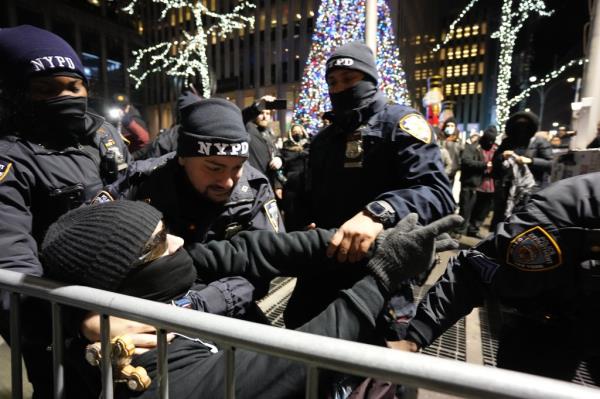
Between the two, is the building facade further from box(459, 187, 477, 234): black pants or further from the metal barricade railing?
the metal barricade railing

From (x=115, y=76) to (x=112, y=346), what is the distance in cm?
4776

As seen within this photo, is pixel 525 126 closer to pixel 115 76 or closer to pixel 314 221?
pixel 314 221

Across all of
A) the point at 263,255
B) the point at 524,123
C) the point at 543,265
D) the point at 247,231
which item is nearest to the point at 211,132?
the point at 247,231

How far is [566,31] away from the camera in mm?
27906

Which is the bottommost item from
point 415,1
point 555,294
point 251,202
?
point 555,294

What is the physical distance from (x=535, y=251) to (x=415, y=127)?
799mm

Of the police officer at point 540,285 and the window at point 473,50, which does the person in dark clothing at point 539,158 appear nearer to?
the police officer at point 540,285

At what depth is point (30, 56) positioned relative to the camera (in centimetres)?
176

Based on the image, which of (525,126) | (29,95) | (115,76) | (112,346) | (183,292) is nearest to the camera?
→ (112,346)

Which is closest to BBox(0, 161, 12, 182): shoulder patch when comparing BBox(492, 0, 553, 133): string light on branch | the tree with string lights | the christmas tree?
the tree with string lights

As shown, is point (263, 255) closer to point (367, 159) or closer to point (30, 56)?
point (367, 159)

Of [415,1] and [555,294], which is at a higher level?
[415,1]

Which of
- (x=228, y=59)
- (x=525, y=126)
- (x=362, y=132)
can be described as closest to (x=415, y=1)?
(x=228, y=59)

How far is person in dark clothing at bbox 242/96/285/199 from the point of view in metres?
3.91
